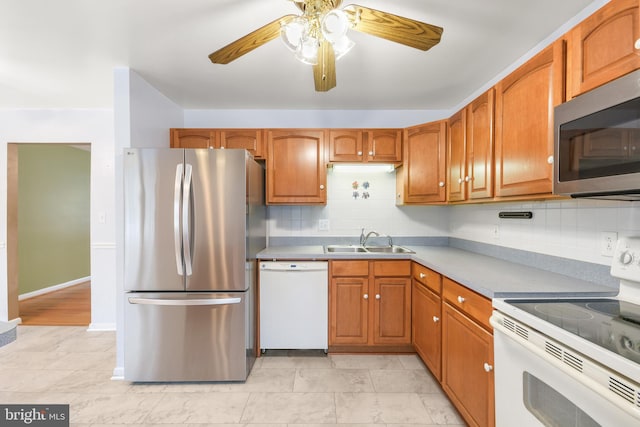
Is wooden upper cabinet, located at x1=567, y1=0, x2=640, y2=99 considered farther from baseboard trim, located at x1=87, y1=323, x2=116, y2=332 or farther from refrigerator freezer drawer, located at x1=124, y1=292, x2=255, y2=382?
baseboard trim, located at x1=87, y1=323, x2=116, y2=332

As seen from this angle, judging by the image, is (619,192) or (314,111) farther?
(314,111)

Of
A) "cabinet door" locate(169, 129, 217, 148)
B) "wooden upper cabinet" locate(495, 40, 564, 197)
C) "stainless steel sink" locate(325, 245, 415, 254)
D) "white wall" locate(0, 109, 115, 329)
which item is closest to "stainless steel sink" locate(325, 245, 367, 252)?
"stainless steel sink" locate(325, 245, 415, 254)

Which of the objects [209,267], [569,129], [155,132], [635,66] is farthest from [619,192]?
[155,132]

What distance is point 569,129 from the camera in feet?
3.77

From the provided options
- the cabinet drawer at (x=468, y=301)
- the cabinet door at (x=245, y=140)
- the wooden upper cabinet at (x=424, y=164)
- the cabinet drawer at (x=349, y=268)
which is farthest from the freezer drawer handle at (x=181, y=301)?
the wooden upper cabinet at (x=424, y=164)

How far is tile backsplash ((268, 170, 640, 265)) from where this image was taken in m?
1.74

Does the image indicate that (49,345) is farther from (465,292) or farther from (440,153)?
(440,153)

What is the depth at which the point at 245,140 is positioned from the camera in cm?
273

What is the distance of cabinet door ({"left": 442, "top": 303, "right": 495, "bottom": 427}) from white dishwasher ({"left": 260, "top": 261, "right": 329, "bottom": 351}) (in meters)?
1.01

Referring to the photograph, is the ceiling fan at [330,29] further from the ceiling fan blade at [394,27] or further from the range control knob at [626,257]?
the range control knob at [626,257]

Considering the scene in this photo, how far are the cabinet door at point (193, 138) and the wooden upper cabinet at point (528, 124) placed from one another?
7.84ft

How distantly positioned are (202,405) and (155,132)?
7.22ft

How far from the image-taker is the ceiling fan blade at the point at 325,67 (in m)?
1.34

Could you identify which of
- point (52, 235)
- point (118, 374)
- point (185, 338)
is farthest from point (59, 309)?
point (185, 338)
